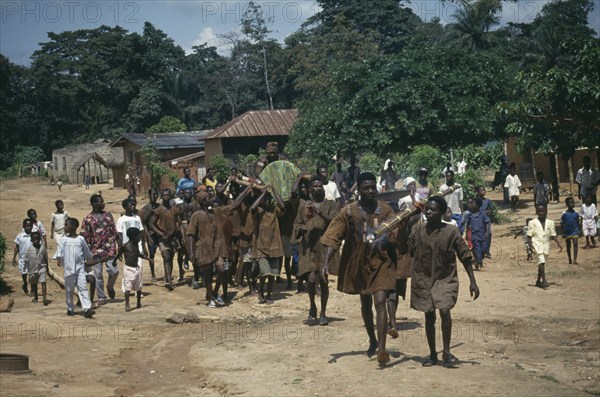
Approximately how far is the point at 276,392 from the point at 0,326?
5732 millimetres

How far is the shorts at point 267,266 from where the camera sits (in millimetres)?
14031

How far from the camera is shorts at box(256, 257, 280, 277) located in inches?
552

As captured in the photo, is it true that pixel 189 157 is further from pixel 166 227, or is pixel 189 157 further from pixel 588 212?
pixel 166 227

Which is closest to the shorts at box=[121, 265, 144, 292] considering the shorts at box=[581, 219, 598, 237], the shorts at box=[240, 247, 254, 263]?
the shorts at box=[240, 247, 254, 263]

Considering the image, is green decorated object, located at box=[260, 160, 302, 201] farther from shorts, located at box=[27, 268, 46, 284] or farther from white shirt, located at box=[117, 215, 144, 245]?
shorts, located at box=[27, 268, 46, 284]

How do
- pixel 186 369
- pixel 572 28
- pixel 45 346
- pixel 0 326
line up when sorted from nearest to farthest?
pixel 186 369, pixel 45 346, pixel 0 326, pixel 572 28

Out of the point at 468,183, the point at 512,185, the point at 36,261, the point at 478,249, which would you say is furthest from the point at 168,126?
the point at 36,261

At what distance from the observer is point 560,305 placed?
44.5ft

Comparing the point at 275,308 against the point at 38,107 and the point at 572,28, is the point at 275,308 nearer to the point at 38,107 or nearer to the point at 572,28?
the point at 572,28

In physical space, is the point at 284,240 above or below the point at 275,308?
→ above

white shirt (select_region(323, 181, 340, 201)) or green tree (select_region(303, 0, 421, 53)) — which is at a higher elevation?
green tree (select_region(303, 0, 421, 53))

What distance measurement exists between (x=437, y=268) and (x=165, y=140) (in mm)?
42876

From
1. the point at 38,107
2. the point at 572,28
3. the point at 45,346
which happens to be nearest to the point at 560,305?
the point at 45,346

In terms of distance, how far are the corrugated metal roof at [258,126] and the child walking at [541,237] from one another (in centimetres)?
3325
